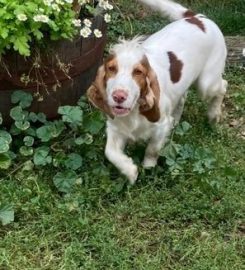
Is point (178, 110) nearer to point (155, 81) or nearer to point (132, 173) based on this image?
point (132, 173)

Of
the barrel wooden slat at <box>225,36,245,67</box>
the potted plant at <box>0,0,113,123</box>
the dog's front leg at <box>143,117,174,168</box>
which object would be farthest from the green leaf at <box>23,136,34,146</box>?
the barrel wooden slat at <box>225,36,245,67</box>

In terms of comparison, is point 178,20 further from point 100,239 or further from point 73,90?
point 100,239

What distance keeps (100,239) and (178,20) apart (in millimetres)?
1773

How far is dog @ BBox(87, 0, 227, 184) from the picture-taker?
418 centimetres

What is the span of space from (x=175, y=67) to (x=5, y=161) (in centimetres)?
125

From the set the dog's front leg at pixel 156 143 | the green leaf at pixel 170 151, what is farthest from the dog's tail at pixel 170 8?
the green leaf at pixel 170 151

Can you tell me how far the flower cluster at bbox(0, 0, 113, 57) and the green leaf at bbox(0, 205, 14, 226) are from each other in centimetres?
92

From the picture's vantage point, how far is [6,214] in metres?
4.33

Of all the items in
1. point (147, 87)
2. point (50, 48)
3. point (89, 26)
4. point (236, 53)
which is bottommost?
point (236, 53)

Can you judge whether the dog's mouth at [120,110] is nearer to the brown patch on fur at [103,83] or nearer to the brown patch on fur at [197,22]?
the brown patch on fur at [103,83]

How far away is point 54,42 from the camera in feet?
→ 15.8

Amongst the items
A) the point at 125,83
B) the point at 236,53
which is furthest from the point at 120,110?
the point at 236,53

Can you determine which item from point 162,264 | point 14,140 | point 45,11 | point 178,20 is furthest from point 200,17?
point 162,264

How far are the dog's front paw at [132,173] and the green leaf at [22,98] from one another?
82 centimetres
